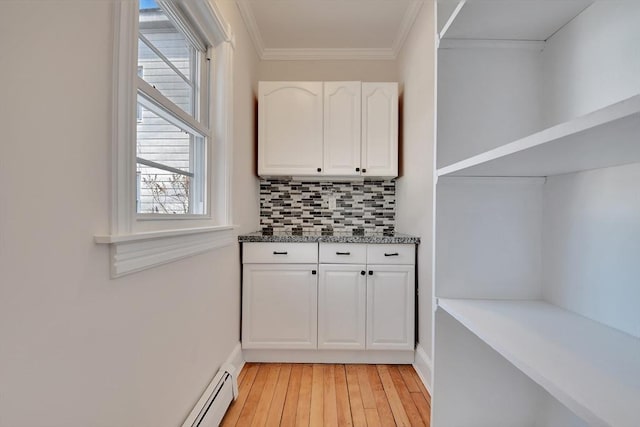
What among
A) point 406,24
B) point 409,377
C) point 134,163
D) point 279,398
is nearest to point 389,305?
point 409,377

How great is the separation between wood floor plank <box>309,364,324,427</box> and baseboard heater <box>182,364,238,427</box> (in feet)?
1.47

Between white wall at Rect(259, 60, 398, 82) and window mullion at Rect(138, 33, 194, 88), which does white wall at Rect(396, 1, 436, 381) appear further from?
window mullion at Rect(138, 33, 194, 88)

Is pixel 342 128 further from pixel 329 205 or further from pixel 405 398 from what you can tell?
pixel 405 398

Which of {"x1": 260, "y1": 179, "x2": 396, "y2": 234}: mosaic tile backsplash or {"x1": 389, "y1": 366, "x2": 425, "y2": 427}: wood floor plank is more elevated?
{"x1": 260, "y1": 179, "x2": 396, "y2": 234}: mosaic tile backsplash

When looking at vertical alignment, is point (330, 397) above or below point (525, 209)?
below

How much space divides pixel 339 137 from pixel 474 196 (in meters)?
1.62

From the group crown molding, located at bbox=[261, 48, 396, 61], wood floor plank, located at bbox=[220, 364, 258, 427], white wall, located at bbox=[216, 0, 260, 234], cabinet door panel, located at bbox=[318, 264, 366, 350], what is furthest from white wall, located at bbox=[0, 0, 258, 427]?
crown molding, located at bbox=[261, 48, 396, 61]

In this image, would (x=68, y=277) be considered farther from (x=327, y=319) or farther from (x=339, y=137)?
(x=339, y=137)

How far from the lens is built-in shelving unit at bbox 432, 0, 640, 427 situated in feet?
2.15

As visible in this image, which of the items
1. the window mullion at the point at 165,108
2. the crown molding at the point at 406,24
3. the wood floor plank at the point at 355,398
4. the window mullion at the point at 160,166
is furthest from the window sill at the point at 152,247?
the crown molding at the point at 406,24

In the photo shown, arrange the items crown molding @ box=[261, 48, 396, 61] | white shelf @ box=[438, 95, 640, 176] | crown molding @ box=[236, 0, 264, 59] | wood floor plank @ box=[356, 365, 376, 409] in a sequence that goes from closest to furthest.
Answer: white shelf @ box=[438, 95, 640, 176] → wood floor plank @ box=[356, 365, 376, 409] → crown molding @ box=[236, 0, 264, 59] → crown molding @ box=[261, 48, 396, 61]

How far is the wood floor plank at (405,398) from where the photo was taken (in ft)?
4.99

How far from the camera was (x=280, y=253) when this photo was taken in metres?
2.08

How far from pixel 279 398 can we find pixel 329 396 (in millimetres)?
288
